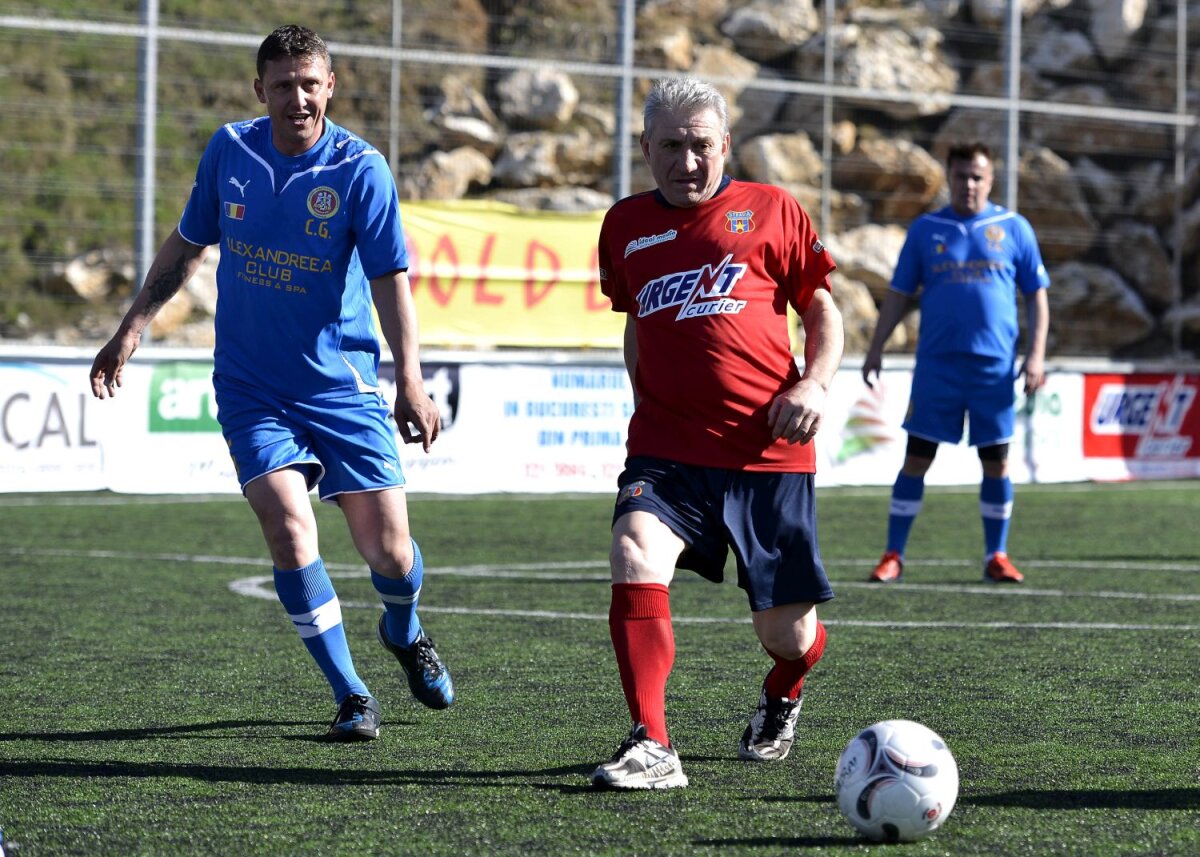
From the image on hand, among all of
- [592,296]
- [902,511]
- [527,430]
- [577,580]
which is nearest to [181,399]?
[527,430]

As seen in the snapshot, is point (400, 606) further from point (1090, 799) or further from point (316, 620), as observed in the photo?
point (1090, 799)

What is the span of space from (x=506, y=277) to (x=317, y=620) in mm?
11210

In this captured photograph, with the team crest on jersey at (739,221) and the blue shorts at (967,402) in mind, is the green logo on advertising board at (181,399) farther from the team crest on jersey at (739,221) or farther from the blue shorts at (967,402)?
the team crest on jersey at (739,221)

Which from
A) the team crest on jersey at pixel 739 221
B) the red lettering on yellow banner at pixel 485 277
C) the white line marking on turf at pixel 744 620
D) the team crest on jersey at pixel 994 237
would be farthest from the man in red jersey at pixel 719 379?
the red lettering on yellow banner at pixel 485 277

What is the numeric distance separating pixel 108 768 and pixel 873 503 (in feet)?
34.8

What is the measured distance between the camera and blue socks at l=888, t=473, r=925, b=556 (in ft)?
29.2

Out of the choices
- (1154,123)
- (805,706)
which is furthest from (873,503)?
(805,706)

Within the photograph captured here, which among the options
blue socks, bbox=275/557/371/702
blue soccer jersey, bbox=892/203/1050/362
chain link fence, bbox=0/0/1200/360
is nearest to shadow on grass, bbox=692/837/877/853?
blue socks, bbox=275/557/371/702

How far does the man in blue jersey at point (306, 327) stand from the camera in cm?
478

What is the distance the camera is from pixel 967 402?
8.94 metres

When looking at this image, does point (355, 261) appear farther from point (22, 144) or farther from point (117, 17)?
point (22, 144)

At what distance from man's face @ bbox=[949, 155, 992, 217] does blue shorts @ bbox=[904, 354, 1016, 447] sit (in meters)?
0.70

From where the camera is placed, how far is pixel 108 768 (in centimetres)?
435

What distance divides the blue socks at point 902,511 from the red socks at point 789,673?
4453 millimetres
